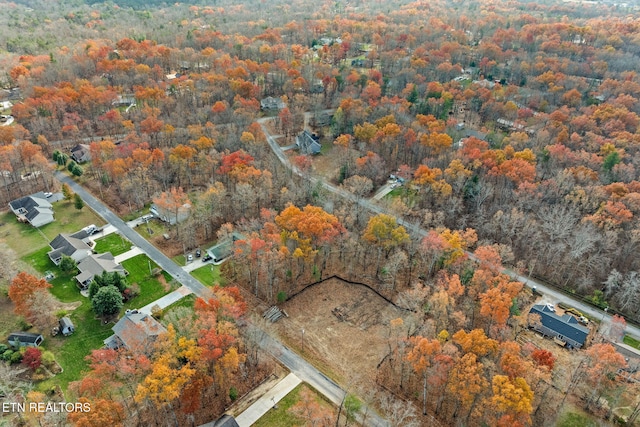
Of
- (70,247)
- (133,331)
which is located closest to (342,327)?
(133,331)

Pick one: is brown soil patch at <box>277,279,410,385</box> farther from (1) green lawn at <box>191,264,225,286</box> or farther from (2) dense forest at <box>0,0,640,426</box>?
(1) green lawn at <box>191,264,225,286</box>

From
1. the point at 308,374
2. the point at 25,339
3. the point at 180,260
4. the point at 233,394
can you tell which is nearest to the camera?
the point at 233,394

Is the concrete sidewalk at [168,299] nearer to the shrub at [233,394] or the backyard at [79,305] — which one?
the backyard at [79,305]

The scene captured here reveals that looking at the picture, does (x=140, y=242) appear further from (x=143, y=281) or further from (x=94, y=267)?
(x=143, y=281)

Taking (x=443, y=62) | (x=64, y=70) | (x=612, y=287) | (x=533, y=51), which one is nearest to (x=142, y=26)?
(x=64, y=70)

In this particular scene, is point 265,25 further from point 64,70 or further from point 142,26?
point 64,70

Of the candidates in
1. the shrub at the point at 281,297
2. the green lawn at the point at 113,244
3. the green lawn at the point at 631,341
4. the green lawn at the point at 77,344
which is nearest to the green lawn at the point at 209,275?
the shrub at the point at 281,297
